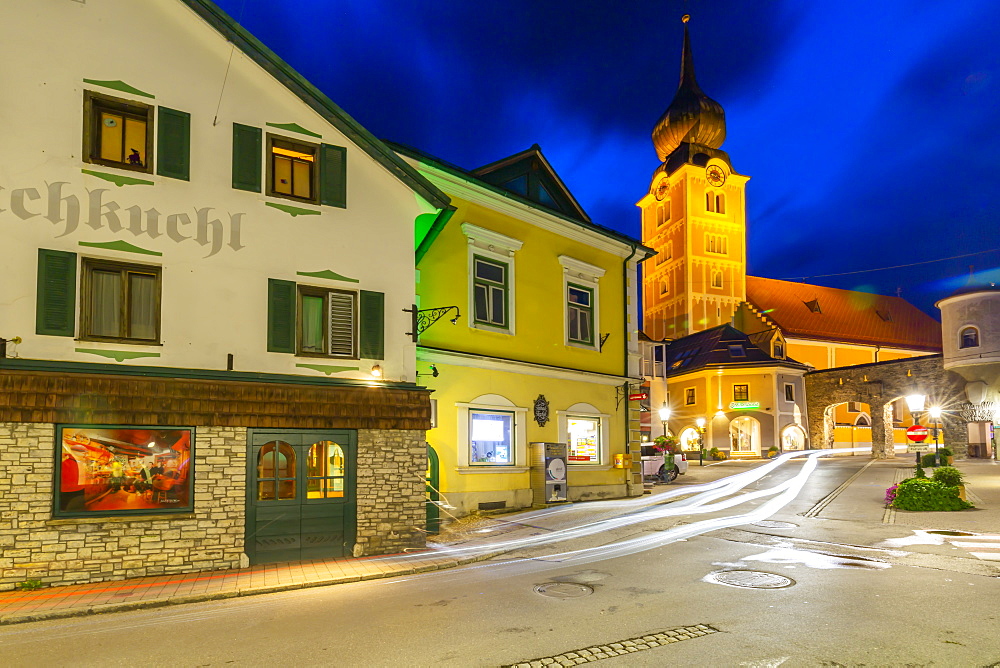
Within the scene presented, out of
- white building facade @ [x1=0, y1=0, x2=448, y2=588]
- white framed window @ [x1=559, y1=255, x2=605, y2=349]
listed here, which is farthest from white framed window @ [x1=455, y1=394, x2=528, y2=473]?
white building facade @ [x1=0, y1=0, x2=448, y2=588]

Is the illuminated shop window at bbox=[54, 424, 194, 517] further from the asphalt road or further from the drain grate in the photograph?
the drain grate

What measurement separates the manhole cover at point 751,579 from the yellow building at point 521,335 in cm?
801

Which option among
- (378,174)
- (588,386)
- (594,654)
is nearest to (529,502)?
(588,386)

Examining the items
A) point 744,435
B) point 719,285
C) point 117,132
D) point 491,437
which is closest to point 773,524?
point 491,437

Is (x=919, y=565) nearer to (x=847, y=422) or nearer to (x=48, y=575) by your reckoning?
(x=48, y=575)

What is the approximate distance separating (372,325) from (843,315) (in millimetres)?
69578

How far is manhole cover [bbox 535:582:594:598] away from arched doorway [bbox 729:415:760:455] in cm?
4448

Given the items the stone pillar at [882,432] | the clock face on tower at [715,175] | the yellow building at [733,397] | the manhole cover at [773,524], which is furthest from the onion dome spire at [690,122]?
the manhole cover at [773,524]

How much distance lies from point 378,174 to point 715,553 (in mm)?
9670

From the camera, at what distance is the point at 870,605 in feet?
28.2

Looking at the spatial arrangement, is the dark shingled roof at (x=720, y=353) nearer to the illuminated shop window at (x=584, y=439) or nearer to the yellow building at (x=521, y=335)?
the yellow building at (x=521, y=335)

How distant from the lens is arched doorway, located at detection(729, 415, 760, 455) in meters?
51.9

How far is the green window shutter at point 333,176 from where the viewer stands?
45.3ft

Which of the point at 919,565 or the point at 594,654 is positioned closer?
the point at 594,654
